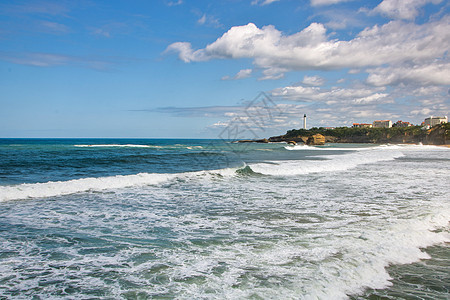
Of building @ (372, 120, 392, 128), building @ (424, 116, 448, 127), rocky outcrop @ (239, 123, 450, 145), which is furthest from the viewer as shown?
building @ (372, 120, 392, 128)

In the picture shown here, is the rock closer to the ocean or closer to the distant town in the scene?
the ocean

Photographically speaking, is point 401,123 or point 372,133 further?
point 401,123

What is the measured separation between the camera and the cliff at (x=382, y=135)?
81938 millimetres

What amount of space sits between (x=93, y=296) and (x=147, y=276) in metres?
0.67

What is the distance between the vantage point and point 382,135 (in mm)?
112500

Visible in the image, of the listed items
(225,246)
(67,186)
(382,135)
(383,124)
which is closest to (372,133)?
(382,135)

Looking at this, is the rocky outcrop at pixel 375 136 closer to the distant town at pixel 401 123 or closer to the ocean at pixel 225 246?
the distant town at pixel 401 123

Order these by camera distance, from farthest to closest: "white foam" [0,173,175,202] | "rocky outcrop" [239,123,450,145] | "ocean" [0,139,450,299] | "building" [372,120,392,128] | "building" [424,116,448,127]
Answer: "building" [372,120,392,128] < "building" [424,116,448,127] < "rocky outcrop" [239,123,450,145] < "white foam" [0,173,175,202] < "ocean" [0,139,450,299]

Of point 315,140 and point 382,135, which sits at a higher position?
point 382,135

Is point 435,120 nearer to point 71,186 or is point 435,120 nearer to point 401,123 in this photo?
point 401,123

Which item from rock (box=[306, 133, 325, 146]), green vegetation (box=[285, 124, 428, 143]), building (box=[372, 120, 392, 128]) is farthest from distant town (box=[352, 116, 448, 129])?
rock (box=[306, 133, 325, 146])

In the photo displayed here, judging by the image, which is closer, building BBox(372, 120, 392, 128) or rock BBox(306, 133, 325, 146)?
rock BBox(306, 133, 325, 146)

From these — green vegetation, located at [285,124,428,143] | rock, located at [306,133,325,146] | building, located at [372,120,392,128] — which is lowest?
rock, located at [306,133,325,146]

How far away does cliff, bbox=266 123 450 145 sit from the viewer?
81938 mm
